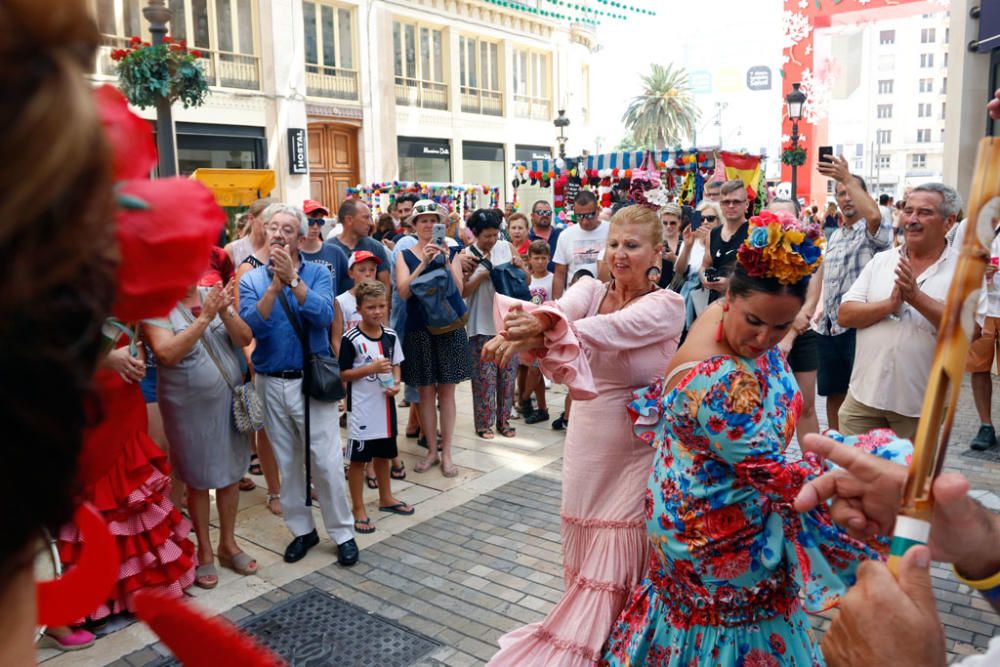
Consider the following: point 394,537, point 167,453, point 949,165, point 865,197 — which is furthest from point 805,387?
point 949,165

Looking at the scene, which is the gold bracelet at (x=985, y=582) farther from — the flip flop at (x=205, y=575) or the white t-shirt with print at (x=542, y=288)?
the white t-shirt with print at (x=542, y=288)

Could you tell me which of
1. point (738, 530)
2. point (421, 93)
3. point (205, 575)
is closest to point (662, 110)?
point (421, 93)

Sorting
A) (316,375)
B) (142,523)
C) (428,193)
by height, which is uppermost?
(428,193)

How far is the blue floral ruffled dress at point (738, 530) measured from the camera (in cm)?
234

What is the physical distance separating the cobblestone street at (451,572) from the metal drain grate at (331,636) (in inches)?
2.4

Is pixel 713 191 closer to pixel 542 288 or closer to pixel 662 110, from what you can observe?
pixel 542 288

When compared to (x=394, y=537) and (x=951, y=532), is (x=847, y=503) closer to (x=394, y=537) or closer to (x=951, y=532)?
(x=951, y=532)

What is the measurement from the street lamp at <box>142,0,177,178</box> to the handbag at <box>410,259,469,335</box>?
3061 mm

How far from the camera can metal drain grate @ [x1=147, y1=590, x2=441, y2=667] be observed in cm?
363

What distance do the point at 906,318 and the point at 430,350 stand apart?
139 inches

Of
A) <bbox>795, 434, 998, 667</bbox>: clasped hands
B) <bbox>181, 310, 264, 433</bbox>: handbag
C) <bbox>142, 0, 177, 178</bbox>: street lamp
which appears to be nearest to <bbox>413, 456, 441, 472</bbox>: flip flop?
<bbox>181, 310, 264, 433</bbox>: handbag

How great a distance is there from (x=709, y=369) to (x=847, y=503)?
27.3 inches

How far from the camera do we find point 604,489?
3197 mm

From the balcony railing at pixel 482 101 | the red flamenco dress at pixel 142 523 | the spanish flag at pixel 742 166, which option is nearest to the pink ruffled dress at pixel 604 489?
the red flamenco dress at pixel 142 523
